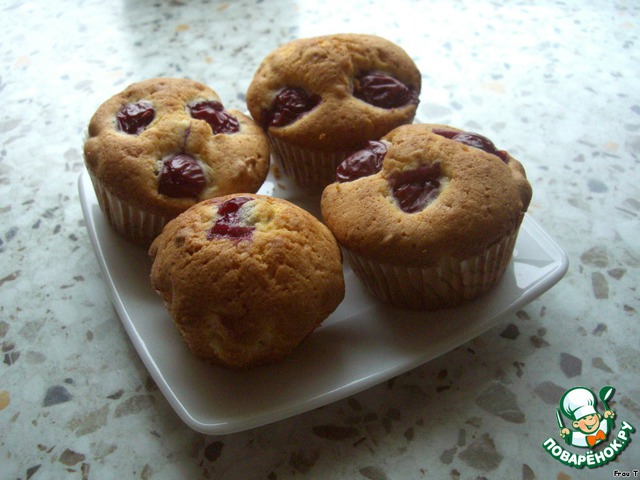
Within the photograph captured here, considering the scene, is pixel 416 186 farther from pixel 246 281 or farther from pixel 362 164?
pixel 246 281

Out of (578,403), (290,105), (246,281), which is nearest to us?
(246,281)

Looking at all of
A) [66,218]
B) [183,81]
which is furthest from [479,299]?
[66,218]

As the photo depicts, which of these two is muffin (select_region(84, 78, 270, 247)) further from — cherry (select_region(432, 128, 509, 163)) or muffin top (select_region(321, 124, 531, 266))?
cherry (select_region(432, 128, 509, 163))

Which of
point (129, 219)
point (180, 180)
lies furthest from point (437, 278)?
point (129, 219)

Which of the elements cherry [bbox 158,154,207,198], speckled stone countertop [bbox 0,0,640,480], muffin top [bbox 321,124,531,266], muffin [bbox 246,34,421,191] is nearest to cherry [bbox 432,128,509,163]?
muffin top [bbox 321,124,531,266]

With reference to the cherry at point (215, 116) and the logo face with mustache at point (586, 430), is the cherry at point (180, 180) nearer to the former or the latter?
the cherry at point (215, 116)
